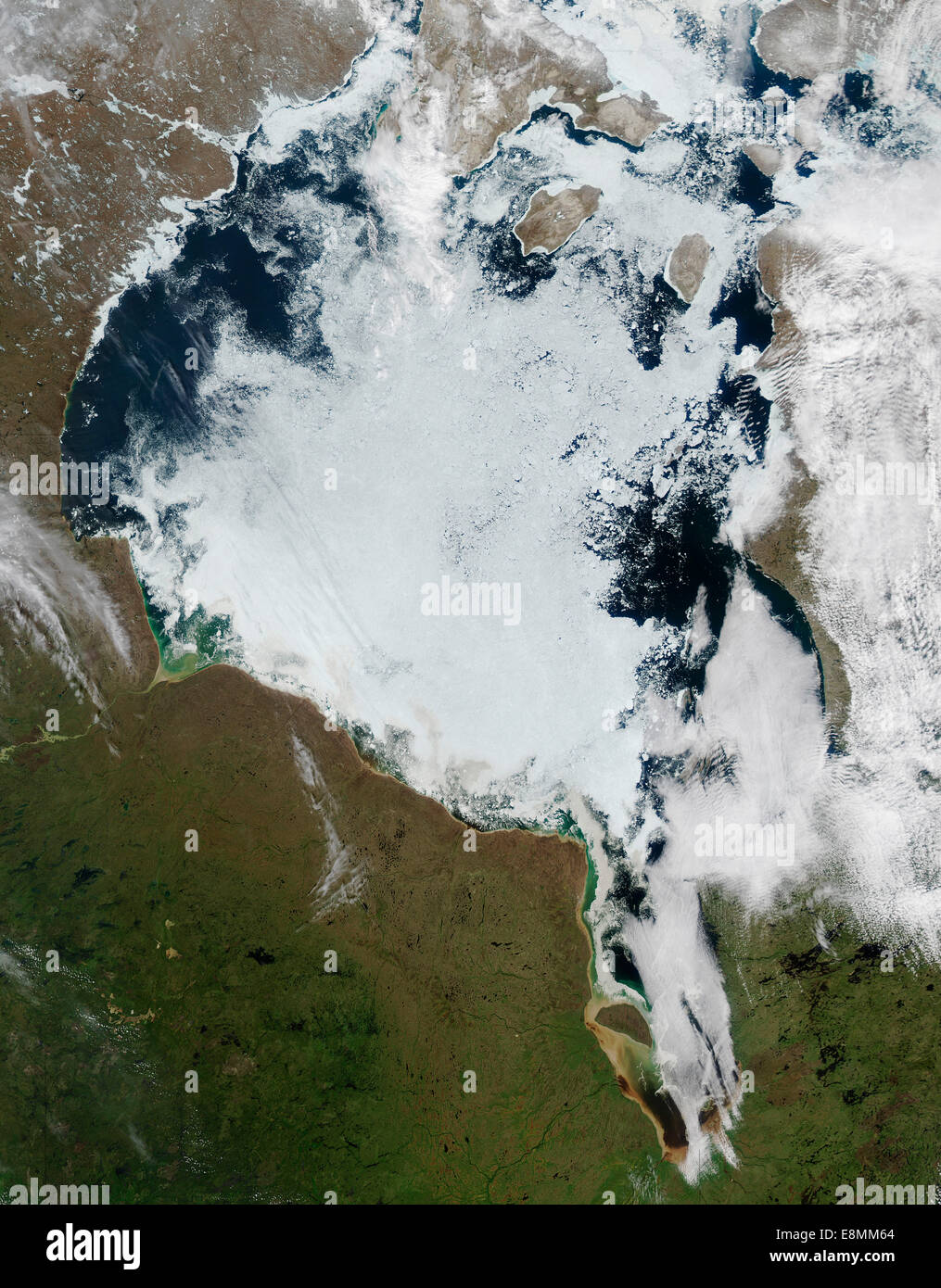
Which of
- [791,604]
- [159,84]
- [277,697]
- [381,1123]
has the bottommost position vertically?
[381,1123]

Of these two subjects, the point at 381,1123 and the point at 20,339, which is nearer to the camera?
the point at 381,1123

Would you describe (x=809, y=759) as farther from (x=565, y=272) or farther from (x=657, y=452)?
(x=565, y=272)

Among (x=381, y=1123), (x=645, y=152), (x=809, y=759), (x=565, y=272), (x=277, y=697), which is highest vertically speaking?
(x=645, y=152)

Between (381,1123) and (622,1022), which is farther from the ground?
(622,1022)

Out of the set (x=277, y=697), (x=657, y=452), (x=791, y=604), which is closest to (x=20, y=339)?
(x=277, y=697)

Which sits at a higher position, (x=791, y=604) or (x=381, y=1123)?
(x=791, y=604)
